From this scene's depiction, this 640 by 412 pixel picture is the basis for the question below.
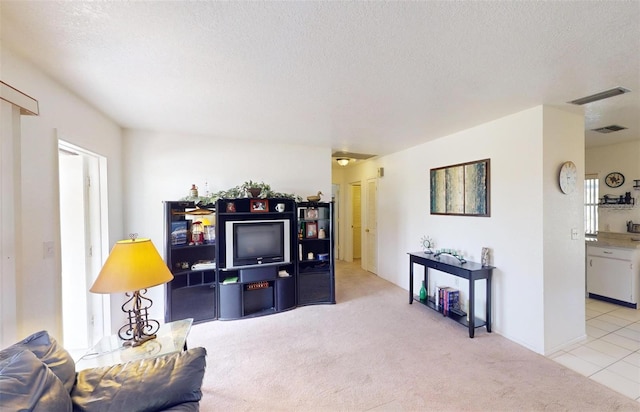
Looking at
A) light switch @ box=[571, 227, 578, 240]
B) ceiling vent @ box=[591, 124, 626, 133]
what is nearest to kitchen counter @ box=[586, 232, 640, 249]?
ceiling vent @ box=[591, 124, 626, 133]

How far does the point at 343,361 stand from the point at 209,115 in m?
2.78

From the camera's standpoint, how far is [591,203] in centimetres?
455

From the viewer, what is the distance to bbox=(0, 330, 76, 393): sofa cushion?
1.23 meters

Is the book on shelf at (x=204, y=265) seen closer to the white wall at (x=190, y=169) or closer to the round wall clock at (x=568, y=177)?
the white wall at (x=190, y=169)

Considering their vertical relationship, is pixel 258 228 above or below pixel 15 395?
above

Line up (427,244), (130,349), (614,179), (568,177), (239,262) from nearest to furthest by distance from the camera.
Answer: (130,349) → (568,177) → (239,262) → (427,244) → (614,179)

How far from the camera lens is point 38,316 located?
1771mm

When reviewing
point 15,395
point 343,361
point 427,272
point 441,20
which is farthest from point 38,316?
point 427,272

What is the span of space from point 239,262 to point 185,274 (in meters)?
0.69

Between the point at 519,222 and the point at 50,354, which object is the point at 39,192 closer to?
the point at 50,354

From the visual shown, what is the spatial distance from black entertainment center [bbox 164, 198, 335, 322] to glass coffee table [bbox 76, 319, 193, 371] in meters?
1.38

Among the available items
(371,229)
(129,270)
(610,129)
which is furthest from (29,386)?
(610,129)

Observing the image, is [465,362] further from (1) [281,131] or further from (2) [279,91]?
(1) [281,131]

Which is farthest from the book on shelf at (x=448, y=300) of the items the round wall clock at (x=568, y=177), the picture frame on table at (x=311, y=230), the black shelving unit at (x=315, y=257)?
the picture frame on table at (x=311, y=230)
